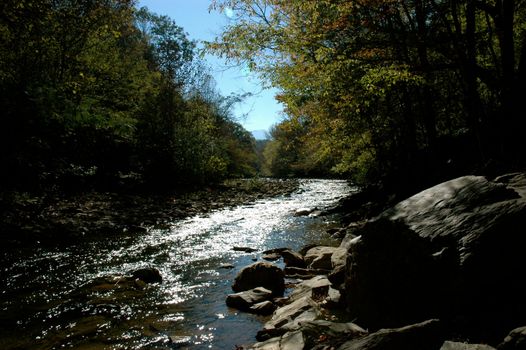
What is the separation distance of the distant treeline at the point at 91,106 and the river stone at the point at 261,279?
8.67 metres

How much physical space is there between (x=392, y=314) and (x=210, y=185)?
24.7m

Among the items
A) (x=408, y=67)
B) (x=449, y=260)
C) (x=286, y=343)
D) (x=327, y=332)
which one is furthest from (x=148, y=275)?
(x=408, y=67)

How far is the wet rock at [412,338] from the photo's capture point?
2.57 metres

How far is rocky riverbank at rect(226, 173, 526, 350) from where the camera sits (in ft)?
8.79

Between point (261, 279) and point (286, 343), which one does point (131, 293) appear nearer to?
point (261, 279)

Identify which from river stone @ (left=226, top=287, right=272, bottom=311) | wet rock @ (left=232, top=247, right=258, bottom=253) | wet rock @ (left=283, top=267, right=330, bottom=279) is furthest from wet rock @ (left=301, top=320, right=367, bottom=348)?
wet rock @ (left=232, top=247, right=258, bottom=253)

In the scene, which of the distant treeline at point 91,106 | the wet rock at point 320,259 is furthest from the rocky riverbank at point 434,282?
the distant treeline at point 91,106

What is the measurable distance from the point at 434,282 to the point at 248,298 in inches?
120

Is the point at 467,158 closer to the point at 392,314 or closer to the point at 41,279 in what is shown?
the point at 392,314

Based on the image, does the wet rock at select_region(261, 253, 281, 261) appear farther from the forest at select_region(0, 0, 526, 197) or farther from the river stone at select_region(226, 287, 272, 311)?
the forest at select_region(0, 0, 526, 197)

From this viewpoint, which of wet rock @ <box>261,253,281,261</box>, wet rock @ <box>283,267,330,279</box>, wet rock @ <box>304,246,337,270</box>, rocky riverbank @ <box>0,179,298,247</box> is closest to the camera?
wet rock @ <box>283,267,330,279</box>

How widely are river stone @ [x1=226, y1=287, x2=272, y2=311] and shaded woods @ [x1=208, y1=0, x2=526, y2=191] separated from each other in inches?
220

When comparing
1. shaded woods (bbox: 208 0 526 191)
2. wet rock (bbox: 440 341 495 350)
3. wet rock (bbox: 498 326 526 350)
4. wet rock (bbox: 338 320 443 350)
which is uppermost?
shaded woods (bbox: 208 0 526 191)

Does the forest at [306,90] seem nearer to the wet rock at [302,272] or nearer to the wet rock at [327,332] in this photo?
the wet rock at [302,272]
